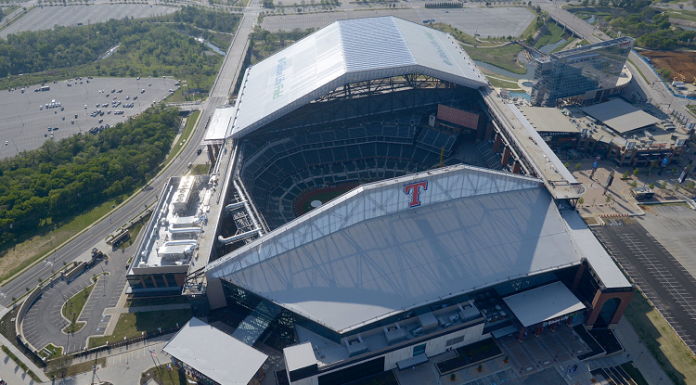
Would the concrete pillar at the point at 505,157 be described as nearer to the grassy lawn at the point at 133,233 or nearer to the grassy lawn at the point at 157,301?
the grassy lawn at the point at 157,301

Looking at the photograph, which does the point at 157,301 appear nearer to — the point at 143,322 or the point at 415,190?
the point at 143,322

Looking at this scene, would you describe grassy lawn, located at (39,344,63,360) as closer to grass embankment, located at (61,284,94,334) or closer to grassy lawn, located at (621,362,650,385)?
grass embankment, located at (61,284,94,334)

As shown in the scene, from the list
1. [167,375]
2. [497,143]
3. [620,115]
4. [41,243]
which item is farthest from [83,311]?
[620,115]

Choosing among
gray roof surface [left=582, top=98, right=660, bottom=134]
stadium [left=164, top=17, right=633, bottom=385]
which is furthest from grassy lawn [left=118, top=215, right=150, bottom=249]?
gray roof surface [left=582, top=98, right=660, bottom=134]

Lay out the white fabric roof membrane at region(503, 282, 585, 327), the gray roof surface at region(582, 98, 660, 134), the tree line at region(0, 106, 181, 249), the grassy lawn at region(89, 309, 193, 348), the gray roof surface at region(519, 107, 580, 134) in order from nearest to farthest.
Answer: the white fabric roof membrane at region(503, 282, 585, 327) → the grassy lawn at region(89, 309, 193, 348) → the tree line at region(0, 106, 181, 249) → the gray roof surface at region(519, 107, 580, 134) → the gray roof surface at region(582, 98, 660, 134)

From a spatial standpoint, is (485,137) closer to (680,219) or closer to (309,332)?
(680,219)
